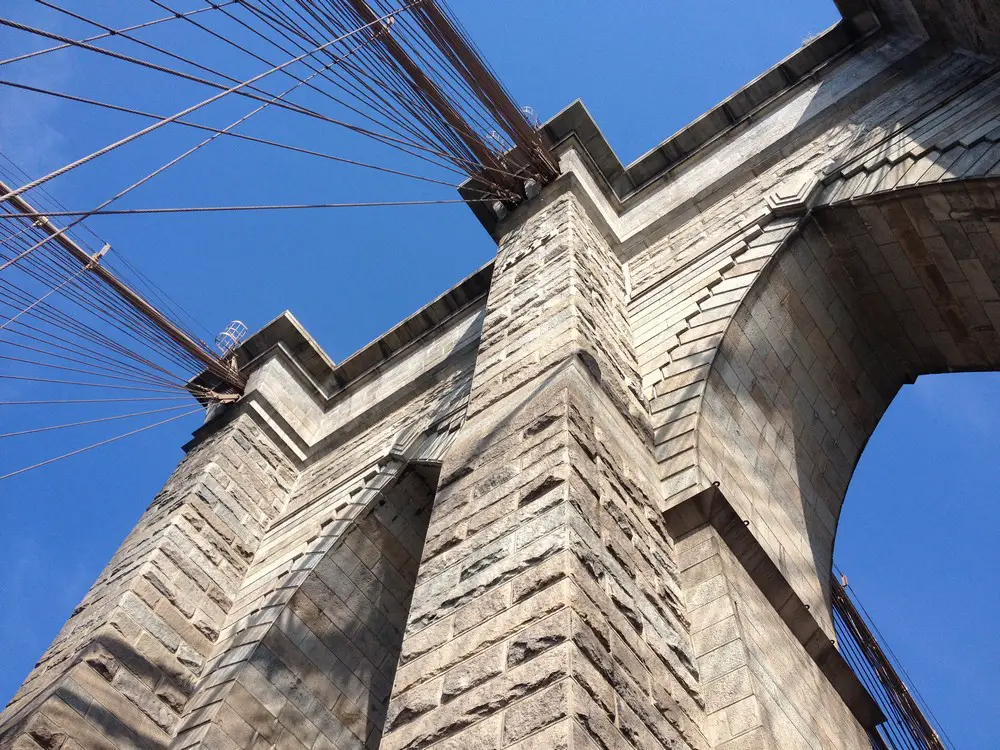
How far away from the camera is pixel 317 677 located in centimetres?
710

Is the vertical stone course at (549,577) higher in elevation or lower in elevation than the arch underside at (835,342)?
higher

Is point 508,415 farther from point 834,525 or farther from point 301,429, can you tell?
point 301,429

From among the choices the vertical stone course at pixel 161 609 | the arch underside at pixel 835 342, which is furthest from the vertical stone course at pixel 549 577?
the vertical stone course at pixel 161 609

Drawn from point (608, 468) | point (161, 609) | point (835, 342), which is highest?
point (161, 609)

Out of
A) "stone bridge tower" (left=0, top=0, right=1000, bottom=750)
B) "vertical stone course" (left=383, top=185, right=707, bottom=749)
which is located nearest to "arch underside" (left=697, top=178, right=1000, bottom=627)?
"stone bridge tower" (left=0, top=0, right=1000, bottom=750)

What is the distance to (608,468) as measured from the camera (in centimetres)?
502

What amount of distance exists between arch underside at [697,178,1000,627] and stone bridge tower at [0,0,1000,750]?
0.08 feet

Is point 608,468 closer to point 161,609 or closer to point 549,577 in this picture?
point 549,577

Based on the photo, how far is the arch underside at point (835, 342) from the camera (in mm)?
6410

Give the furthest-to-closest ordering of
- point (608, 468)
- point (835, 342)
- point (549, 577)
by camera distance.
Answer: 1. point (835, 342)
2. point (608, 468)
3. point (549, 577)

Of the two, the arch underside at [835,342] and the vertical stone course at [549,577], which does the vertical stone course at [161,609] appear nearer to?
the vertical stone course at [549,577]

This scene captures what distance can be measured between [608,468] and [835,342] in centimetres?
339

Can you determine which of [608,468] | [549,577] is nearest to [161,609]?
[608,468]

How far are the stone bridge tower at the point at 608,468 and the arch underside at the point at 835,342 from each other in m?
0.02
